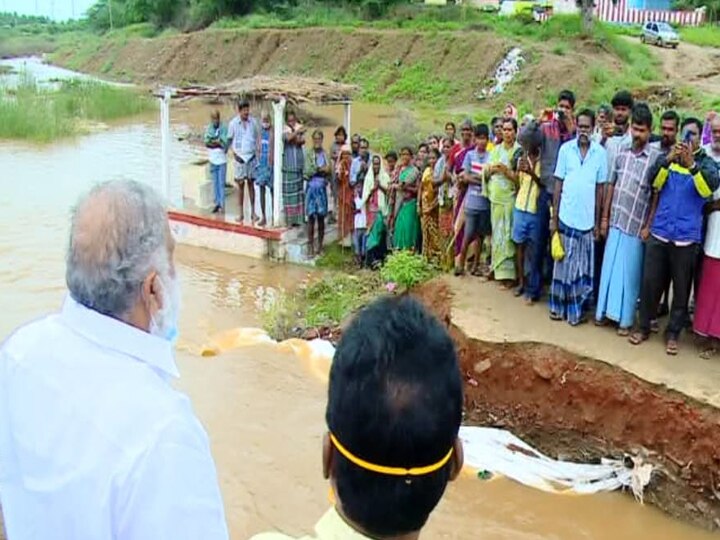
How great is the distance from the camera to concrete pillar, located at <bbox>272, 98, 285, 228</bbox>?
999cm

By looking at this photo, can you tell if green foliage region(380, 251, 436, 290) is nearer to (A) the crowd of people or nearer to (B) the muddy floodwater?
(A) the crowd of people

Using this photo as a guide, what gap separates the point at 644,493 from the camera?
552 cm

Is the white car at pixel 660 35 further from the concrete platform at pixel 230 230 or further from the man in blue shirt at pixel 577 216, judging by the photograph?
the man in blue shirt at pixel 577 216

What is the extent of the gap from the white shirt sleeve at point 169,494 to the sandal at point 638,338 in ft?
16.7

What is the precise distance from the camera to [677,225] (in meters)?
5.85

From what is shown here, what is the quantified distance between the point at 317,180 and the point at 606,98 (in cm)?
1367

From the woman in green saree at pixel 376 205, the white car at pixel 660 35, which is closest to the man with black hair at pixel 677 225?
the woman in green saree at pixel 376 205

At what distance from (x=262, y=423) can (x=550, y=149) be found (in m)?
3.20

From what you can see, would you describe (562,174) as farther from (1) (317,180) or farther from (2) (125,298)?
(2) (125,298)

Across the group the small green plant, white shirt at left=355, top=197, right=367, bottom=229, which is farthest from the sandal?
the small green plant

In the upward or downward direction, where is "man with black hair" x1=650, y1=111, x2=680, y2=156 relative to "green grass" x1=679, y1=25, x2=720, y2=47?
downward

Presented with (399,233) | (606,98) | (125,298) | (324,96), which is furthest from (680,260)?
(606,98)

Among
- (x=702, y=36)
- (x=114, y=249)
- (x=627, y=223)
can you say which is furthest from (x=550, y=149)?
(x=702, y=36)

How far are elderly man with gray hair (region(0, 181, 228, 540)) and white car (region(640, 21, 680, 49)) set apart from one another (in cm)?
3220
